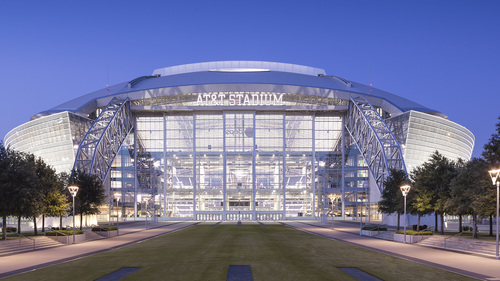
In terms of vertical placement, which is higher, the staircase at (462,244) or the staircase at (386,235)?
the staircase at (462,244)

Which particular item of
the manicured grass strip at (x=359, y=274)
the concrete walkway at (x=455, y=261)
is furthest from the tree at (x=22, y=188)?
the concrete walkway at (x=455, y=261)

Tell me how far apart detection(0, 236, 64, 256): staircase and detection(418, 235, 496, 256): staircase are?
115ft

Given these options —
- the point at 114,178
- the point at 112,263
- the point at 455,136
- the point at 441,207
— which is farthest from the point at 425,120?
the point at 112,263

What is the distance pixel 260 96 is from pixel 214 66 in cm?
2810

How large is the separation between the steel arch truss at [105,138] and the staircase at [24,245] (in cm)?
4190

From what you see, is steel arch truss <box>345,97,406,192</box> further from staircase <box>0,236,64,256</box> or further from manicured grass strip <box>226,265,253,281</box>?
manicured grass strip <box>226,265,253,281</box>

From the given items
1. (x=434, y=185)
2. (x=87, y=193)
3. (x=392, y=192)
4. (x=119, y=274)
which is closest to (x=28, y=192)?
(x=87, y=193)

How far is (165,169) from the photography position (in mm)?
113812

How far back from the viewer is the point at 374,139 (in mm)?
96875

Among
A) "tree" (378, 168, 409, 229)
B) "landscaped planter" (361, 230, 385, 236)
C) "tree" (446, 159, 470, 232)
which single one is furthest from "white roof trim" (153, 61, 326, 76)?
"tree" (446, 159, 470, 232)

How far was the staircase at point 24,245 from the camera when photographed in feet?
123

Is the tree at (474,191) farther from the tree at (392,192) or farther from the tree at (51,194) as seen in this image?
the tree at (51,194)

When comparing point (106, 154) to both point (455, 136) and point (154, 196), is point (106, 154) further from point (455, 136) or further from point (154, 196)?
point (455, 136)

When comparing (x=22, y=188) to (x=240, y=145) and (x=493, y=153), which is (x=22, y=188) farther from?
(x=240, y=145)
